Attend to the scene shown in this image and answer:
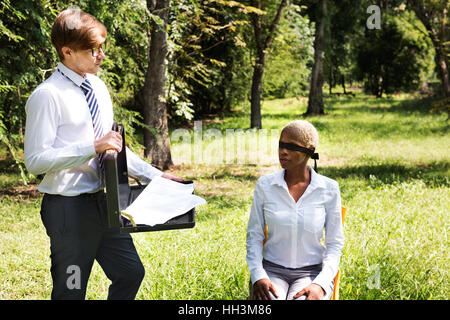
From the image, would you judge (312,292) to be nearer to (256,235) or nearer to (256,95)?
(256,235)

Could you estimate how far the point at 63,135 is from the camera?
2324 millimetres

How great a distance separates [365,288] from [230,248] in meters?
1.56

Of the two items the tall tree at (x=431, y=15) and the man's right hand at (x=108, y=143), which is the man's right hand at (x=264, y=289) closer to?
the man's right hand at (x=108, y=143)

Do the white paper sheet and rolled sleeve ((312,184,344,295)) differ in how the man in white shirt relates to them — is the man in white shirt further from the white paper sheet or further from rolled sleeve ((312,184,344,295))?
rolled sleeve ((312,184,344,295))

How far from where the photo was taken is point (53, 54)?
7215 mm

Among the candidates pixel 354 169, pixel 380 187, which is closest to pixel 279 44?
pixel 354 169

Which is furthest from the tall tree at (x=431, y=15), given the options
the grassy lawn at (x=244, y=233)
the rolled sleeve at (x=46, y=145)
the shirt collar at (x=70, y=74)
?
the rolled sleeve at (x=46, y=145)

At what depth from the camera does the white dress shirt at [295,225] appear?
268cm

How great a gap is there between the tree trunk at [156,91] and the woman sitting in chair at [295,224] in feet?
23.3

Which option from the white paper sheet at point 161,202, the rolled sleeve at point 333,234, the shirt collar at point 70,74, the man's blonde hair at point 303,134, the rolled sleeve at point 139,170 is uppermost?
the shirt collar at point 70,74

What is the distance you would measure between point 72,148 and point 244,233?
11.6 ft

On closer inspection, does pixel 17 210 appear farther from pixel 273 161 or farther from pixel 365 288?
pixel 273 161

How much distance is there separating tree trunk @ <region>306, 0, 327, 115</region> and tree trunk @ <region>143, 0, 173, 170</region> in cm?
1343

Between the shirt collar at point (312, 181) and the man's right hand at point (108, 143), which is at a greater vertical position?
the man's right hand at point (108, 143)
